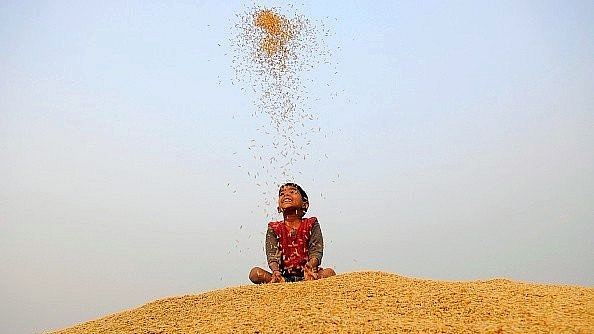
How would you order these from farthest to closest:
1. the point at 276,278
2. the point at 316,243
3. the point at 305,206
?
the point at 305,206 → the point at 316,243 → the point at 276,278

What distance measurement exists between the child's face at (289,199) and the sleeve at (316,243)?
0.90 feet

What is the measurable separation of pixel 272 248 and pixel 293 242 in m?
0.21

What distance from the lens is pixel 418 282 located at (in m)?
5.44

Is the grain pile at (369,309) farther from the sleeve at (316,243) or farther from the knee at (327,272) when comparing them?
the sleeve at (316,243)

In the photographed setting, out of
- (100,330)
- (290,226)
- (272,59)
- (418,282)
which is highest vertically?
(272,59)

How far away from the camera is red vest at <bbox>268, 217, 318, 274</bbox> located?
6.46 metres

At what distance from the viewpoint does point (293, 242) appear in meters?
6.50

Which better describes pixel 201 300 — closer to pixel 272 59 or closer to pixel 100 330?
pixel 100 330

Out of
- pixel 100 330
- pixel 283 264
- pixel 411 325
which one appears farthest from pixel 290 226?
pixel 411 325

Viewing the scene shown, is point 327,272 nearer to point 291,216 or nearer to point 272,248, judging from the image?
point 272,248

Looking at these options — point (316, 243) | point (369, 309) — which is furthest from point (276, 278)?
point (369, 309)

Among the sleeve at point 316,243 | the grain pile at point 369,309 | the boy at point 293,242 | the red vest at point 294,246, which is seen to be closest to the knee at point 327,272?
the boy at point 293,242

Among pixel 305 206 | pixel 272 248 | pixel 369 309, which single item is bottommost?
pixel 369 309

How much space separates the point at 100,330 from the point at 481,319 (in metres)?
2.77
